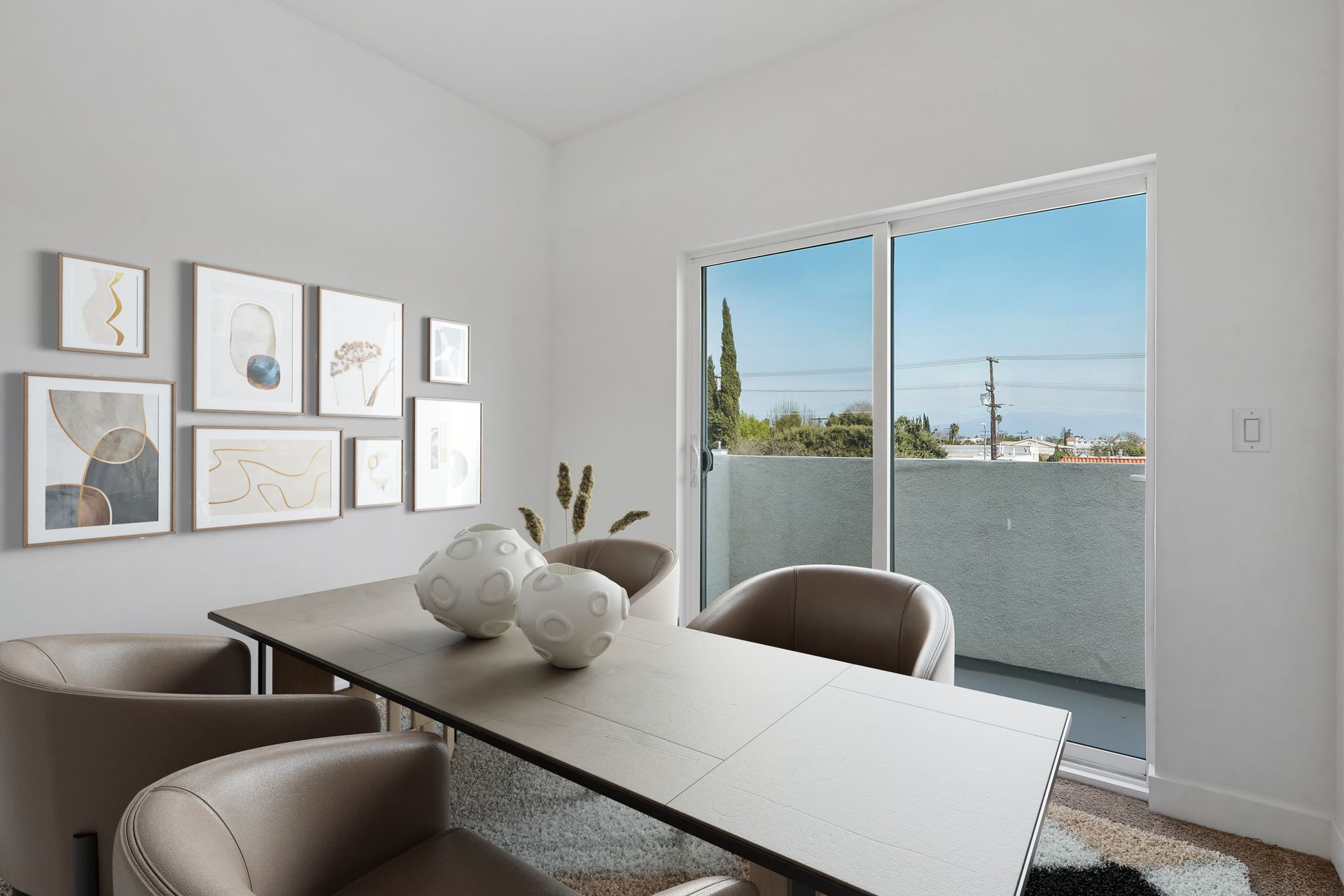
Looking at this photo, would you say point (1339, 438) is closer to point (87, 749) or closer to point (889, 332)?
point (889, 332)

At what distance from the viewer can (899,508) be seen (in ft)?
9.11

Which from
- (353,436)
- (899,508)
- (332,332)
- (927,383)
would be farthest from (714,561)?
(332,332)

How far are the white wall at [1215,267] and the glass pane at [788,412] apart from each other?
0.53 m

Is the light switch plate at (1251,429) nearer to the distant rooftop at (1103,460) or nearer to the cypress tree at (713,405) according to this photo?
the distant rooftop at (1103,460)

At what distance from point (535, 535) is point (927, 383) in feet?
5.85

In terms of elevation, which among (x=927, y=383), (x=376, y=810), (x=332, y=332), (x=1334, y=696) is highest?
(x=332, y=332)

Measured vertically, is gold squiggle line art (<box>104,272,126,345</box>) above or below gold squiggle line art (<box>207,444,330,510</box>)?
above

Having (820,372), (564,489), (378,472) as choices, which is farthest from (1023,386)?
(378,472)

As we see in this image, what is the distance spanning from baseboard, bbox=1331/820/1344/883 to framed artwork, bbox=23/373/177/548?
12.1 feet

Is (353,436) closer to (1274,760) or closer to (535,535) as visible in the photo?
(535,535)

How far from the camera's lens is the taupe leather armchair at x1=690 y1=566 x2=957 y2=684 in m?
1.81

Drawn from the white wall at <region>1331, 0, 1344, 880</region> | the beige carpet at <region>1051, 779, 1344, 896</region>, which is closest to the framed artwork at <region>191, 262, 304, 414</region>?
the beige carpet at <region>1051, 779, 1344, 896</region>

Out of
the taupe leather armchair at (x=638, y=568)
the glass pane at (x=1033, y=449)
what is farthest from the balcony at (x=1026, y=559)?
the taupe leather armchair at (x=638, y=568)

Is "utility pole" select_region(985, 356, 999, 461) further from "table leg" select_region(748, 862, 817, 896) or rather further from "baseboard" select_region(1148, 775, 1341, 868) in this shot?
"table leg" select_region(748, 862, 817, 896)
